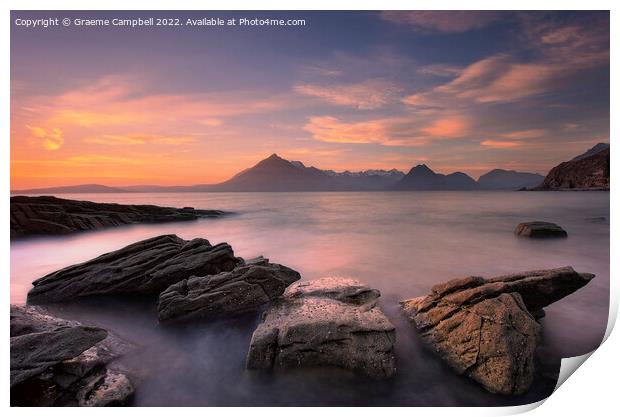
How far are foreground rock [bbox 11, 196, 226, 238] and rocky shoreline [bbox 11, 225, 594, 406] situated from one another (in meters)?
3.47

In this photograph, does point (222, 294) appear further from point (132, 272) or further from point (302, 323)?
point (132, 272)

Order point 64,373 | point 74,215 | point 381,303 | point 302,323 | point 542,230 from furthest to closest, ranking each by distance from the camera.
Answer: point 74,215 → point 542,230 → point 381,303 → point 302,323 → point 64,373

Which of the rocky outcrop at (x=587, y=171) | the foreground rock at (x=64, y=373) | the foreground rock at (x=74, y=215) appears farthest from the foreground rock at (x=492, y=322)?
the foreground rock at (x=74, y=215)

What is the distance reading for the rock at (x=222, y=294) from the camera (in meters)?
4.98

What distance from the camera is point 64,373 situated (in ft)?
11.3

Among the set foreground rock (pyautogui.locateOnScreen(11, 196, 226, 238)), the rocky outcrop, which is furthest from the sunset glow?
foreground rock (pyautogui.locateOnScreen(11, 196, 226, 238))

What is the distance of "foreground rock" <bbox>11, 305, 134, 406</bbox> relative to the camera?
3322 mm

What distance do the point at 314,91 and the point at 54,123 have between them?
4447mm

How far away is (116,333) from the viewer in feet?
15.4

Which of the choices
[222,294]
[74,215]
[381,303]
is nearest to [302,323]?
[222,294]

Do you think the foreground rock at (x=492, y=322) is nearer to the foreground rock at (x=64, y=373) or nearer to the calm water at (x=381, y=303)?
the calm water at (x=381, y=303)

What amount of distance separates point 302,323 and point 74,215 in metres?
14.2

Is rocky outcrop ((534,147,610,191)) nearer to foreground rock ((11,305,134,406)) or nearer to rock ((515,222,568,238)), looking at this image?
rock ((515,222,568,238))
